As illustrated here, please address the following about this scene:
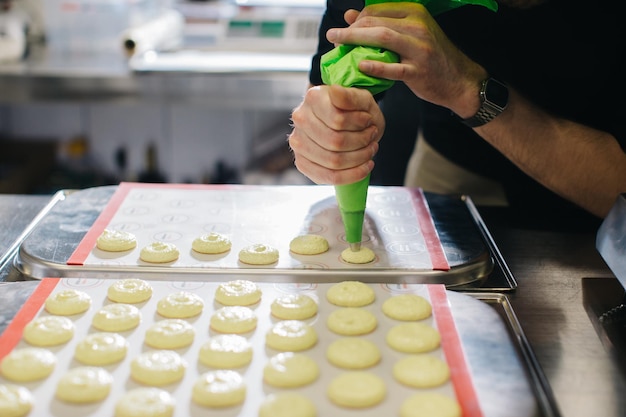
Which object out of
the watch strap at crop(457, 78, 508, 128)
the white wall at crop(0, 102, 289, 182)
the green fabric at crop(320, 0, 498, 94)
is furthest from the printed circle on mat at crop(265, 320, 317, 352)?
the white wall at crop(0, 102, 289, 182)

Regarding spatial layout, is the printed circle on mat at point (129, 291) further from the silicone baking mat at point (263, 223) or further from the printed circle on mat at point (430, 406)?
the printed circle on mat at point (430, 406)

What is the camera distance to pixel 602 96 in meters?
1.56

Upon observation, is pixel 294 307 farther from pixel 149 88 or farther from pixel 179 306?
pixel 149 88

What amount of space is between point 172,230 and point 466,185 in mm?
871

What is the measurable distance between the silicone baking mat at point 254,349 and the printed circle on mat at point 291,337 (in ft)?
0.04

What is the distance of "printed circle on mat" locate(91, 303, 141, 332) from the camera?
3.28 feet

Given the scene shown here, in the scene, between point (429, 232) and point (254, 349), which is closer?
point (254, 349)

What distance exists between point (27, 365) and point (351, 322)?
1.43 ft

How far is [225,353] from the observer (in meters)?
0.93

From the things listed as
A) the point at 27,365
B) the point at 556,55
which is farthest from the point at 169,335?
the point at 556,55

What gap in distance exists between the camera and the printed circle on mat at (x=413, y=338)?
97cm

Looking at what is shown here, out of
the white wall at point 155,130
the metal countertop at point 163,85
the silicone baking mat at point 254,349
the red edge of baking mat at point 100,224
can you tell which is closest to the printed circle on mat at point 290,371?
the silicone baking mat at point 254,349

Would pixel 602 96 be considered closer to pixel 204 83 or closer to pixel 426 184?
pixel 426 184

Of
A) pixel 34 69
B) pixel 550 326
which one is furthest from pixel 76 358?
pixel 34 69
